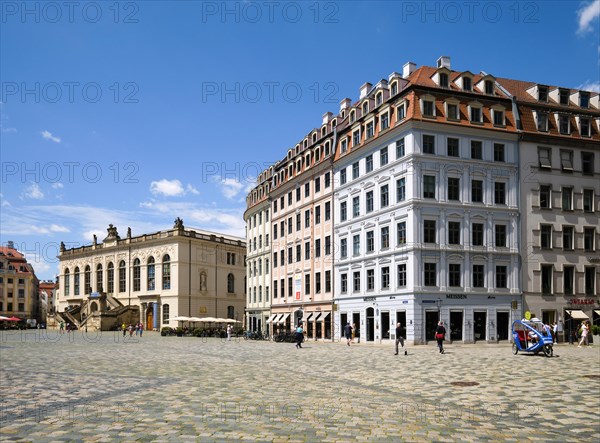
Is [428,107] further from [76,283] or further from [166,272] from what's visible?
[76,283]

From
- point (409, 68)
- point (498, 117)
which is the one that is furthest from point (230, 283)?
point (498, 117)

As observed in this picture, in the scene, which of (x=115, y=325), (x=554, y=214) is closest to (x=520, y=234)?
(x=554, y=214)

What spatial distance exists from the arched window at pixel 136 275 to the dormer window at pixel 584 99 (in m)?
69.3

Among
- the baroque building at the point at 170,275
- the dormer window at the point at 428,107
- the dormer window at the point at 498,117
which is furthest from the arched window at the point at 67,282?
the dormer window at the point at 498,117

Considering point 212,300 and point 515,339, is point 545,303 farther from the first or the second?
point 212,300

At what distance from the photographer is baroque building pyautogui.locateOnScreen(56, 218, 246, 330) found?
9519 centimetres

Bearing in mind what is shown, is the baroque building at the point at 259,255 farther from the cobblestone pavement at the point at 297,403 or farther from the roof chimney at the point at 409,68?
the cobblestone pavement at the point at 297,403

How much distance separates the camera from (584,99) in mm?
57125

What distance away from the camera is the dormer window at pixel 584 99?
56.8m

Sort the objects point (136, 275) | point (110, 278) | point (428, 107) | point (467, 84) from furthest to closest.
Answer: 1. point (110, 278)
2. point (136, 275)
3. point (467, 84)
4. point (428, 107)

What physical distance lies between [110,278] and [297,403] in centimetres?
9874

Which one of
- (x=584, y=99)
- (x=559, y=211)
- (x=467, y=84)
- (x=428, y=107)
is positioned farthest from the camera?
(x=584, y=99)

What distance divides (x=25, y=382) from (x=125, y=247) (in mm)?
87479

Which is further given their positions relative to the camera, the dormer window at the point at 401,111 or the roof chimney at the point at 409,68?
the roof chimney at the point at 409,68
